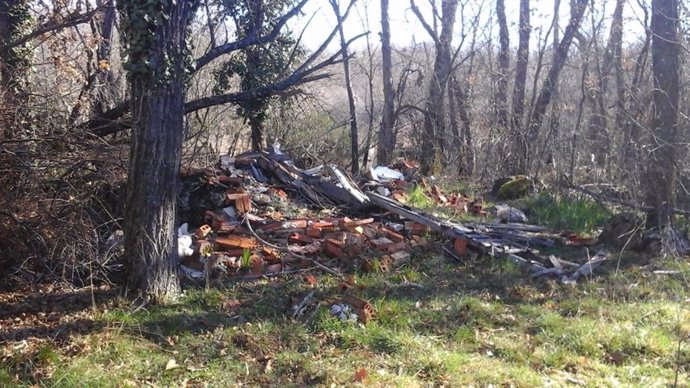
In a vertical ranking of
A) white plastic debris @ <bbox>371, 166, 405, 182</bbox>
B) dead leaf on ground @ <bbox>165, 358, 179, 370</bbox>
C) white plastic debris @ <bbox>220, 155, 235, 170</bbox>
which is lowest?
dead leaf on ground @ <bbox>165, 358, 179, 370</bbox>

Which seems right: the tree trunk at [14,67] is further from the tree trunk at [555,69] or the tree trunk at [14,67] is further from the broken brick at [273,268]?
the tree trunk at [555,69]

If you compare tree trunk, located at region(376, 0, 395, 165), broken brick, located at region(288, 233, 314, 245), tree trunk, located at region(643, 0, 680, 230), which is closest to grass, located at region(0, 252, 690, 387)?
broken brick, located at region(288, 233, 314, 245)

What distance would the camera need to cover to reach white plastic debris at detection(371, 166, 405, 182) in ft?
37.6

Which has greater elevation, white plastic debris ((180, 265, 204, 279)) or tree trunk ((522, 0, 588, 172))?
tree trunk ((522, 0, 588, 172))

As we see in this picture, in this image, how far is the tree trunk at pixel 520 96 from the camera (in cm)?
1389

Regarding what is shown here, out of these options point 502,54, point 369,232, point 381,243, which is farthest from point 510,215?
point 502,54

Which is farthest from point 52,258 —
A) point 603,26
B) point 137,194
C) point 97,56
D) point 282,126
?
point 603,26

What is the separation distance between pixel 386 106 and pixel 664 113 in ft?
27.9

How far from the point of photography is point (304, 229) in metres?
7.66

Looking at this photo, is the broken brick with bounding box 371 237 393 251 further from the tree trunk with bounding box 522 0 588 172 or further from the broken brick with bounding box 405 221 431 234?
the tree trunk with bounding box 522 0 588 172

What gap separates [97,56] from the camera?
943cm

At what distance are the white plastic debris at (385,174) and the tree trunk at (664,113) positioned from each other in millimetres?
4668

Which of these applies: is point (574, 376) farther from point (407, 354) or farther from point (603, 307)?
point (603, 307)

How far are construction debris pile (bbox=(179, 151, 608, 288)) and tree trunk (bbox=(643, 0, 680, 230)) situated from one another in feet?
4.56
